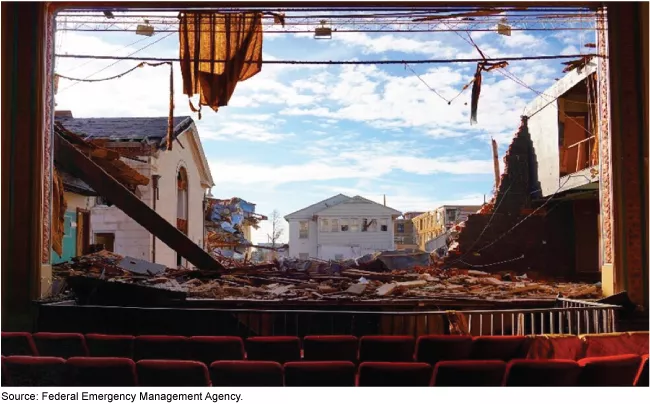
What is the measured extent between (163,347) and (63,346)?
1.15m

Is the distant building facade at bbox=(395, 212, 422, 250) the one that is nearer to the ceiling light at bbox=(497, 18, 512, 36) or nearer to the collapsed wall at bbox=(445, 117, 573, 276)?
the collapsed wall at bbox=(445, 117, 573, 276)

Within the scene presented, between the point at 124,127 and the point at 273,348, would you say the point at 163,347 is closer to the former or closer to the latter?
the point at 273,348

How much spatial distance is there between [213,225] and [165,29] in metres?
28.6

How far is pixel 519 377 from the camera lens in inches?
200

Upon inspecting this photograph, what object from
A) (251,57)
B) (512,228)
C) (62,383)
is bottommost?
(62,383)

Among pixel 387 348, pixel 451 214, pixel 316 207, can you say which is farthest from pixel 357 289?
pixel 451 214

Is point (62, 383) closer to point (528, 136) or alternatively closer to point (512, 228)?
point (512, 228)

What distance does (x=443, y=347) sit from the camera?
21.2ft

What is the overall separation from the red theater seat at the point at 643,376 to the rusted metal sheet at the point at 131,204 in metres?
10.9

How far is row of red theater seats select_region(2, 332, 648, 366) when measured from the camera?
632cm

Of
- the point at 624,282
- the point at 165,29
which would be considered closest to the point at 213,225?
the point at 165,29

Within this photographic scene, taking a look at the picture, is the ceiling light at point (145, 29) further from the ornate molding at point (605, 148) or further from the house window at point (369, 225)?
the house window at point (369, 225)

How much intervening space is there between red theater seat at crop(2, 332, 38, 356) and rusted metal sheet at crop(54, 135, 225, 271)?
323 inches

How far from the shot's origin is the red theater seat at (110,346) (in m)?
6.37
